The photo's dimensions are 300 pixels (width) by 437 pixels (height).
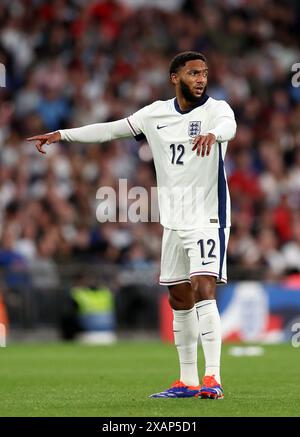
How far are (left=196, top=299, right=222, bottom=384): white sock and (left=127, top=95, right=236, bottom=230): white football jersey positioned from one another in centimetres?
59

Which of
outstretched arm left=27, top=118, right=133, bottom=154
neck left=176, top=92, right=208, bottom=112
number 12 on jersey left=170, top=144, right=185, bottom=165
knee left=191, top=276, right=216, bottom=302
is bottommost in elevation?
knee left=191, top=276, right=216, bottom=302

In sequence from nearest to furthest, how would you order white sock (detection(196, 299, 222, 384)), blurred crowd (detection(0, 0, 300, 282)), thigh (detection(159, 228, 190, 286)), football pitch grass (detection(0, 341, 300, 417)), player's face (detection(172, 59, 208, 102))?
1. football pitch grass (detection(0, 341, 300, 417))
2. white sock (detection(196, 299, 222, 384))
3. player's face (detection(172, 59, 208, 102))
4. thigh (detection(159, 228, 190, 286))
5. blurred crowd (detection(0, 0, 300, 282))

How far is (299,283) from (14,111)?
232 inches

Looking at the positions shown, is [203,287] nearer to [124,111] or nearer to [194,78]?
[194,78]

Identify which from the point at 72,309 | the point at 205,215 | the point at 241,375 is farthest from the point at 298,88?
the point at 205,215

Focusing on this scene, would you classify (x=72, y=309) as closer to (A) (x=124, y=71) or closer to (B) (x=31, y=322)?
(B) (x=31, y=322)

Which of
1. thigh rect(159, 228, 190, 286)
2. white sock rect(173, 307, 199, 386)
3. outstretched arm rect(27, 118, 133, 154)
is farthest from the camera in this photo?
outstretched arm rect(27, 118, 133, 154)

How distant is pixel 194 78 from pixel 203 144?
83 centimetres

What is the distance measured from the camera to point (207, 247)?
336 inches

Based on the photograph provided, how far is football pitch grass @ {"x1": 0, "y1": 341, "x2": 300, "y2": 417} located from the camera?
7730 millimetres

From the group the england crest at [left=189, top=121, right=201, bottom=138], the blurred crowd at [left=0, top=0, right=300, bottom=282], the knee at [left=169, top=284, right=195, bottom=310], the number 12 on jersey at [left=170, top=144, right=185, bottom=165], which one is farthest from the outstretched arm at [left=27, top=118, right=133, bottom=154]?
the blurred crowd at [left=0, top=0, right=300, bottom=282]

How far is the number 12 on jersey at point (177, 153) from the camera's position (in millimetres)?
8711

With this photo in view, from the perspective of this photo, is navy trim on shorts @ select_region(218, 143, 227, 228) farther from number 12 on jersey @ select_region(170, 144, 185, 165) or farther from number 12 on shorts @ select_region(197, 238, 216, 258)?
number 12 on jersey @ select_region(170, 144, 185, 165)

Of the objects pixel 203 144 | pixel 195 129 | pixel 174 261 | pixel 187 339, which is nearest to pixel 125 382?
pixel 187 339
